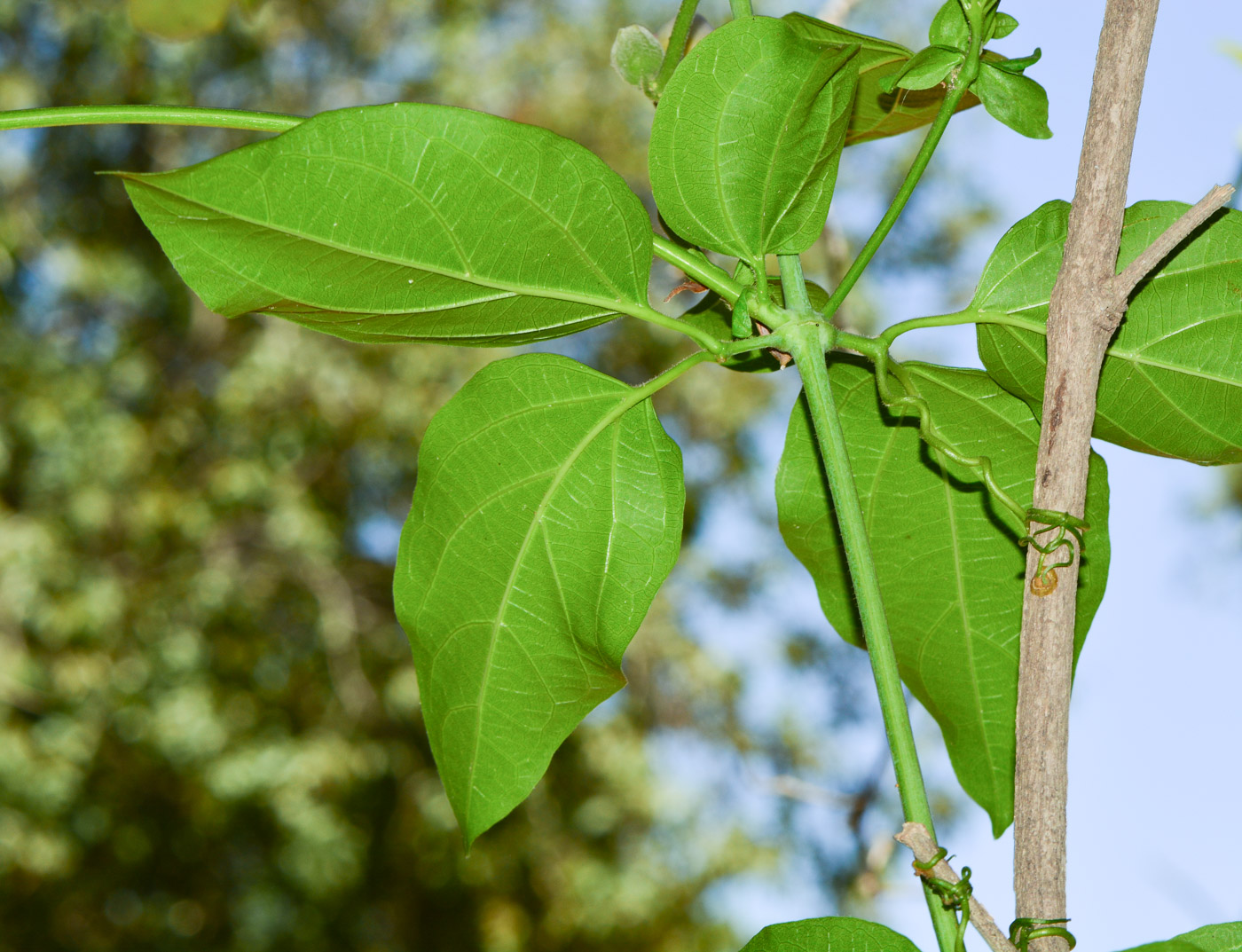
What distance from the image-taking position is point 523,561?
357mm

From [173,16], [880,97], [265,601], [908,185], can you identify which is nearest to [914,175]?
[908,185]

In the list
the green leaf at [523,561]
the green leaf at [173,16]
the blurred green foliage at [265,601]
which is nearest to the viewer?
the green leaf at [523,561]

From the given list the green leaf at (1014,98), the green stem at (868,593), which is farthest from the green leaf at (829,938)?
the green leaf at (1014,98)

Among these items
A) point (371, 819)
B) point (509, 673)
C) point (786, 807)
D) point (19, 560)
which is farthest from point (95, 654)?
point (509, 673)

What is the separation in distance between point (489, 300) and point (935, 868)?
0.64ft

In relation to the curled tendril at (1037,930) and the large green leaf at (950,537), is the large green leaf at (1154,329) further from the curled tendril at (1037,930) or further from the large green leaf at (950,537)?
the curled tendril at (1037,930)

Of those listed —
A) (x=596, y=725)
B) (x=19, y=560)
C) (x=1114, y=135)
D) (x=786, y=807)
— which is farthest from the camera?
(x=596, y=725)

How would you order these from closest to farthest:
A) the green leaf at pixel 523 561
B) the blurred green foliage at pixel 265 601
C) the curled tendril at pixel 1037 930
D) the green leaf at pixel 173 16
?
the curled tendril at pixel 1037 930
the green leaf at pixel 523 561
the green leaf at pixel 173 16
the blurred green foliage at pixel 265 601

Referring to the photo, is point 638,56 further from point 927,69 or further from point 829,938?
point 829,938

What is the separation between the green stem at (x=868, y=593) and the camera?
265 millimetres

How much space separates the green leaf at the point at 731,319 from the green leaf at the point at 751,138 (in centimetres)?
3

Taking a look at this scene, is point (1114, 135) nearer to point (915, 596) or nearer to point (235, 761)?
point (915, 596)

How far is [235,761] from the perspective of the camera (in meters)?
3.25

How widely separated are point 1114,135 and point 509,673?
0.80 ft
